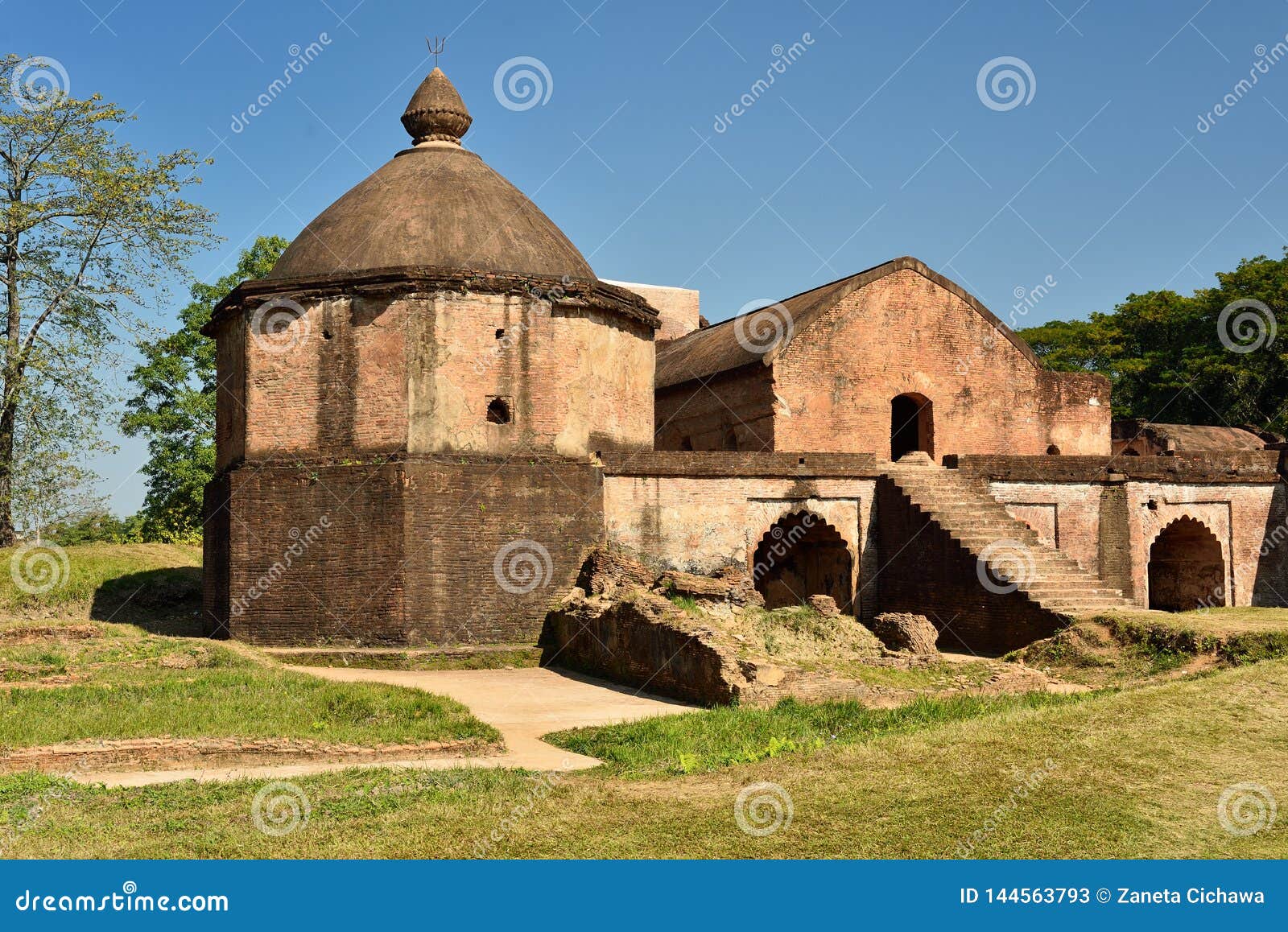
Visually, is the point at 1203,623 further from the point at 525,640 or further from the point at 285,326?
the point at 285,326

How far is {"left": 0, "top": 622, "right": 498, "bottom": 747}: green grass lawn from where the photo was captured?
10.2 metres

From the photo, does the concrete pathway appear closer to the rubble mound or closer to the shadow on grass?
the rubble mound

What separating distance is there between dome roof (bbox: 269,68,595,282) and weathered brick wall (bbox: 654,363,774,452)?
3950 millimetres

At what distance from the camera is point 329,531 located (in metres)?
16.7

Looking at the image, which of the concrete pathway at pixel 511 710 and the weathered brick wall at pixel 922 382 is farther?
the weathered brick wall at pixel 922 382

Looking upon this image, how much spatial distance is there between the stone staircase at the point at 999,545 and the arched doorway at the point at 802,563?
1.53m

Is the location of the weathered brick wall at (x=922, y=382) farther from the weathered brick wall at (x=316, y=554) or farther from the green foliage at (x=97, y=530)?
the green foliage at (x=97, y=530)

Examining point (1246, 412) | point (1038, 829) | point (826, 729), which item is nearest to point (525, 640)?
point (826, 729)

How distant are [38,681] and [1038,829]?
35.8ft

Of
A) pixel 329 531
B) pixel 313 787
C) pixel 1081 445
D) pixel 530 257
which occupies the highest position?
pixel 530 257

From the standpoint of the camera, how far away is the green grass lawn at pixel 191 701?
10242 millimetres

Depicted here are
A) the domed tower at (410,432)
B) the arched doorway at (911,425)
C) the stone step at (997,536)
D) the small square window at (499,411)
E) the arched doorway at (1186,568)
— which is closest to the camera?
the stone step at (997,536)

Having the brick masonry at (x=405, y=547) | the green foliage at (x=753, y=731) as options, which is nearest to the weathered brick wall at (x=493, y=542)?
the brick masonry at (x=405, y=547)

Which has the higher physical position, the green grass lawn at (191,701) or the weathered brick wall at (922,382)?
the weathered brick wall at (922,382)
